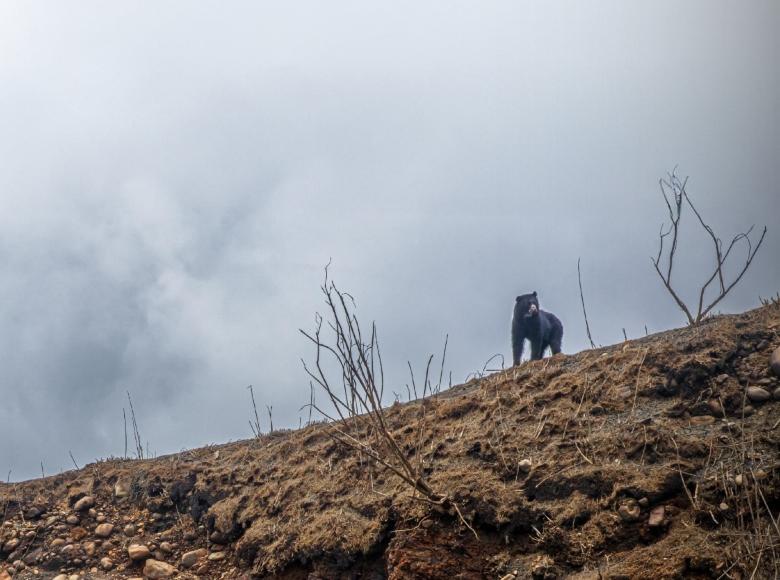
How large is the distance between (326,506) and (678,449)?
10.3ft

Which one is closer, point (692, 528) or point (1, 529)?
point (692, 528)

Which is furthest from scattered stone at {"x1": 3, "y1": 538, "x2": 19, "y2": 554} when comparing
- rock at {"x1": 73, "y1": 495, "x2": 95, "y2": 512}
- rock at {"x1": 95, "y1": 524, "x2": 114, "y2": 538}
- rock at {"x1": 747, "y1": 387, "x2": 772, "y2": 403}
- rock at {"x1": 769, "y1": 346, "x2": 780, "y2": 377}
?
rock at {"x1": 769, "y1": 346, "x2": 780, "y2": 377}

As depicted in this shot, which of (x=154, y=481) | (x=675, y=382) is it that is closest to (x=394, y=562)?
(x=675, y=382)

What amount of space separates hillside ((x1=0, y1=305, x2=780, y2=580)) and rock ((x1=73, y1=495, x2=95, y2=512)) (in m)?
0.02

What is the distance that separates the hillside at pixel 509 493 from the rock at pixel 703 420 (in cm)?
2

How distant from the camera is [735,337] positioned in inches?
216

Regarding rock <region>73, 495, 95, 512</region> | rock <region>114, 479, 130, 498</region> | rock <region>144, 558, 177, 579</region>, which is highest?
rock <region>114, 479, 130, 498</region>

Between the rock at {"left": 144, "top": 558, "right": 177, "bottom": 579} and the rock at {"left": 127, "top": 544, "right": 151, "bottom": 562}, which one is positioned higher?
the rock at {"left": 127, "top": 544, "right": 151, "bottom": 562}

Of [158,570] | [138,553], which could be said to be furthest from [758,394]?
[138,553]

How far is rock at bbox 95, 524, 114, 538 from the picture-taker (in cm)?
666

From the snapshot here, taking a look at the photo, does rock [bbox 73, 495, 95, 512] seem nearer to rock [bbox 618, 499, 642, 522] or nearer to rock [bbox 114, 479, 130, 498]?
rock [bbox 114, 479, 130, 498]

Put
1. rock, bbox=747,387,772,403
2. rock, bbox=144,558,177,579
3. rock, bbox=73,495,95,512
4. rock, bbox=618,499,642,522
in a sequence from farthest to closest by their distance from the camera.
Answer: rock, bbox=73,495,95,512
rock, bbox=144,558,177,579
rock, bbox=747,387,772,403
rock, bbox=618,499,642,522

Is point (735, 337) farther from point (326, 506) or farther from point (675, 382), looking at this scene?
point (326, 506)

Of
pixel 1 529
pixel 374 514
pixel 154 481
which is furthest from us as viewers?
pixel 154 481
